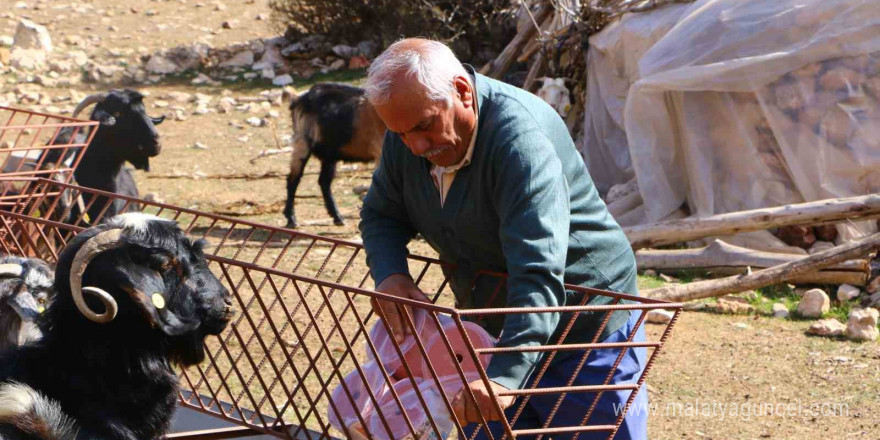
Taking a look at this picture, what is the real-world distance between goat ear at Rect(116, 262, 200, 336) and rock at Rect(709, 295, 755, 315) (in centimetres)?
384

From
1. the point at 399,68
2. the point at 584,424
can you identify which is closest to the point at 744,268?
the point at 584,424

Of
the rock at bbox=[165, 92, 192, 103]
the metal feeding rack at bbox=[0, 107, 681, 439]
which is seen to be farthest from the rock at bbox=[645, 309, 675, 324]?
the rock at bbox=[165, 92, 192, 103]

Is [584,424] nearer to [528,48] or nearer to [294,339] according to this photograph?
[294,339]

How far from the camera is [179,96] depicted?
500 inches

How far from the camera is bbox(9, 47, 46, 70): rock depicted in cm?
1354

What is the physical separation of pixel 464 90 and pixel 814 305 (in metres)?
3.75

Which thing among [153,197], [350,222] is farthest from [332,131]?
[153,197]

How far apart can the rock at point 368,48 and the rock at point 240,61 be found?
5.09ft

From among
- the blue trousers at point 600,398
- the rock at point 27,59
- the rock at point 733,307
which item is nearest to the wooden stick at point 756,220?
the rock at point 733,307

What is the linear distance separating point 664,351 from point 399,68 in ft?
10.6

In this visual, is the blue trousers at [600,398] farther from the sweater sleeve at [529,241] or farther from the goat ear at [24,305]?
the goat ear at [24,305]

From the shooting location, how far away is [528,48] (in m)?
10.2

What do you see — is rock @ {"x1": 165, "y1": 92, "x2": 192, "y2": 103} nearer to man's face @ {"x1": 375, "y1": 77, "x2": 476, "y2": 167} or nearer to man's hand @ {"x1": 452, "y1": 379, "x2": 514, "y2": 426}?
man's face @ {"x1": 375, "y1": 77, "x2": 476, "y2": 167}

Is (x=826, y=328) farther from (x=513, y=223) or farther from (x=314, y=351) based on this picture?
(x=513, y=223)
